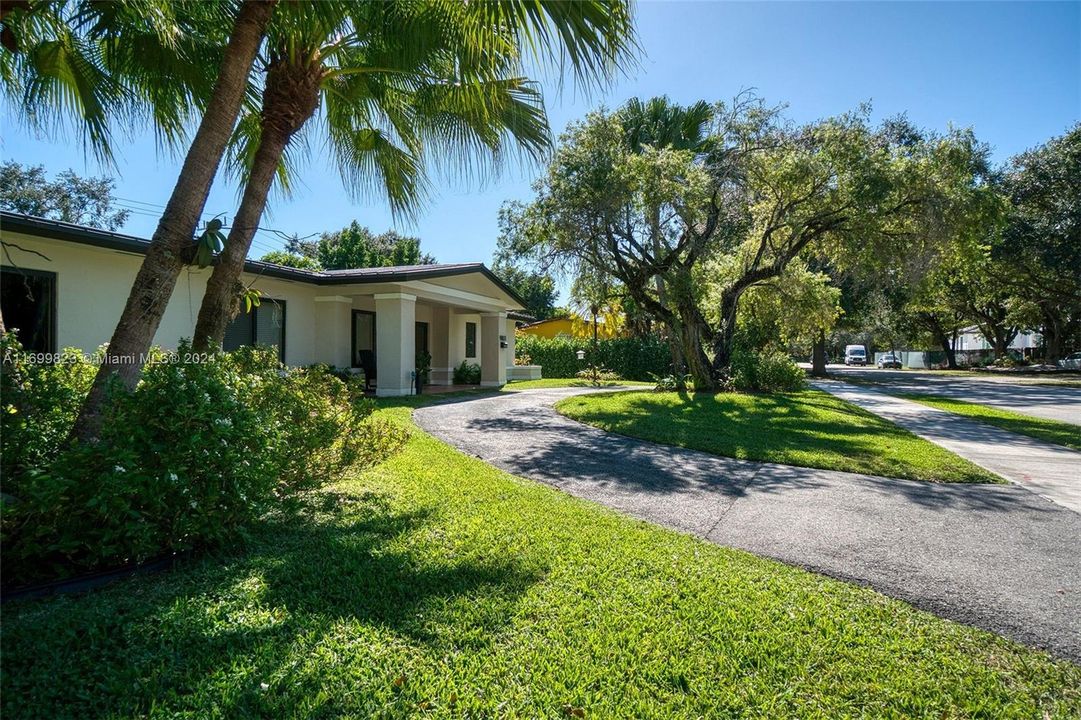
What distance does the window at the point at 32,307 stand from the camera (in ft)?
27.7

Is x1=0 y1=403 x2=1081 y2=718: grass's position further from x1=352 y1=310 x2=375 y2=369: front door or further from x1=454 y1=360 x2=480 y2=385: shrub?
x1=454 y1=360 x2=480 y2=385: shrub

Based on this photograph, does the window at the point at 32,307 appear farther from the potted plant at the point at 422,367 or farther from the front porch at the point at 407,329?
the potted plant at the point at 422,367

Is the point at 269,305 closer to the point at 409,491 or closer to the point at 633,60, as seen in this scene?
the point at 409,491

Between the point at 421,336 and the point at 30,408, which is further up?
the point at 421,336

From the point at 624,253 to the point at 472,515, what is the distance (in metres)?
12.3

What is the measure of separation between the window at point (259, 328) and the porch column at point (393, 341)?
2.34 m

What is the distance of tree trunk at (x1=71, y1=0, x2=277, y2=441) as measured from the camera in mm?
3537

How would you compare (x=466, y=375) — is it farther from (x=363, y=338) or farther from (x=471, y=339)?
(x=363, y=338)

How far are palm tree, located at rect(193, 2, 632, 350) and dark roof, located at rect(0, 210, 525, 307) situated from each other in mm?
1362

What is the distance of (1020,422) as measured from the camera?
11281 millimetres

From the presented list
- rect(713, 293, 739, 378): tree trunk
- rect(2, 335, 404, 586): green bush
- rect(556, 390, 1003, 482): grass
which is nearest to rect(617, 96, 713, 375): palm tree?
rect(713, 293, 739, 378): tree trunk

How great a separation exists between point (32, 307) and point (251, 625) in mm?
9415

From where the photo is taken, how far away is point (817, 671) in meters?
2.46

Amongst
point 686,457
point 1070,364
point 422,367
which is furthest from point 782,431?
point 1070,364
